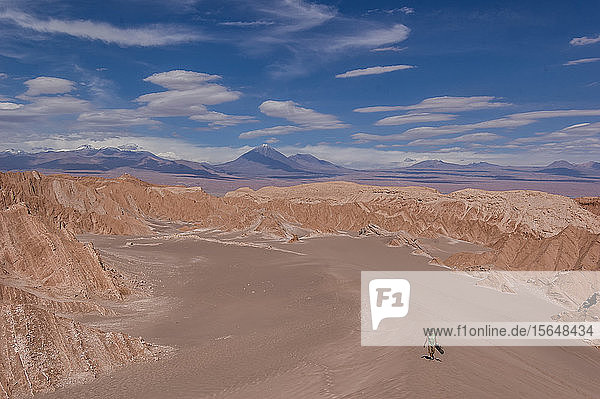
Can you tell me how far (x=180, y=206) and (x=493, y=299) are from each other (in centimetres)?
6441

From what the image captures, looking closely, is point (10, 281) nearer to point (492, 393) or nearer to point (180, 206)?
point (492, 393)

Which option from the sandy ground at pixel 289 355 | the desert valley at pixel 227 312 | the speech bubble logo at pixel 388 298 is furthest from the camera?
the speech bubble logo at pixel 388 298

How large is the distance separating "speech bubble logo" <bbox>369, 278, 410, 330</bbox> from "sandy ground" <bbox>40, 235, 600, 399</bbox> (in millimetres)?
1001

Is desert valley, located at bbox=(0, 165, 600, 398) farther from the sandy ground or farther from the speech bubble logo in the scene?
the speech bubble logo

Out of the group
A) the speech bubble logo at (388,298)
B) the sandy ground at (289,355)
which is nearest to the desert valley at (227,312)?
the sandy ground at (289,355)

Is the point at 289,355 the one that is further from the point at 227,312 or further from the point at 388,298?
the point at 388,298

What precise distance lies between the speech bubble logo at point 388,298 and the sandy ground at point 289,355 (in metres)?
1.00

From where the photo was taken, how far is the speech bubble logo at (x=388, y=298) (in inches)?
788

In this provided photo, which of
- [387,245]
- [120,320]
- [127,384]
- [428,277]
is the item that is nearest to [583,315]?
[428,277]

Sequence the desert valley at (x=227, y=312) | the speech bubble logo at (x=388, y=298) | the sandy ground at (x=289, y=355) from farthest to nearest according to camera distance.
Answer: the speech bubble logo at (x=388, y=298)
the desert valley at (x=227, y=312)
the sandy ground at (x=289, y=355)

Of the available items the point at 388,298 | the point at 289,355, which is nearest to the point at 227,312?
the point at 289,355

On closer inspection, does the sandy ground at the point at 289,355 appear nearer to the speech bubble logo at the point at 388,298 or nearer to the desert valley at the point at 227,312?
the desert valley at the point at 227,312

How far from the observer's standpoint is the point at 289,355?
1603 centimetres

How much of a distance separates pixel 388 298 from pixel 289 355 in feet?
31.9
